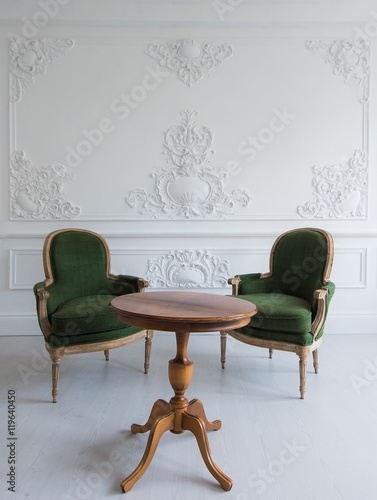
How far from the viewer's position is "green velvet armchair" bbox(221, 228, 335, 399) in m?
2.12

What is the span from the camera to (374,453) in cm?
156

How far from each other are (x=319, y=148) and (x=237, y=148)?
748 millimetres

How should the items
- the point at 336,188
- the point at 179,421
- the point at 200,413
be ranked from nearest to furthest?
the point at 179,421 < the point at 200,413 < the point at 336,188

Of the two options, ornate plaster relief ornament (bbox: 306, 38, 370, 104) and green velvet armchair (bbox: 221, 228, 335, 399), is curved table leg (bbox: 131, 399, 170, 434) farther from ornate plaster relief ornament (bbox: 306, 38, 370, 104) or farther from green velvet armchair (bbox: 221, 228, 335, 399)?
ornate plaster relief ornament (bbox: 306, 38, 370, 104)

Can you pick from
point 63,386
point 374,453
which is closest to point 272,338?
point 374,453

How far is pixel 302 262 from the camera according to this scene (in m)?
2.60

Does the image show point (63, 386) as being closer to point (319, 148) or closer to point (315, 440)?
point (315, 440)

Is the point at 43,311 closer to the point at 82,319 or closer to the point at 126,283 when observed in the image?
the point at 82,319

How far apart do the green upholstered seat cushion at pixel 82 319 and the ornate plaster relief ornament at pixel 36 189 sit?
127 centimetres

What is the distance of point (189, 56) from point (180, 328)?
270 centimetres

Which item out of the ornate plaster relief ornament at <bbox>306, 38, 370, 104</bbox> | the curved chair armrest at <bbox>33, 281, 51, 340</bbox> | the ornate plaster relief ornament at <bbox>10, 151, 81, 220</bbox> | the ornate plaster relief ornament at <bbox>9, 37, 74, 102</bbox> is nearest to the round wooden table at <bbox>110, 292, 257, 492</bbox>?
the curved chair armrest at <bbox>33, 281, 51, 340</bbox>

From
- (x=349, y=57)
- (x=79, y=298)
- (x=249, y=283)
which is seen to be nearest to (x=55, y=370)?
(x=79, y=298)

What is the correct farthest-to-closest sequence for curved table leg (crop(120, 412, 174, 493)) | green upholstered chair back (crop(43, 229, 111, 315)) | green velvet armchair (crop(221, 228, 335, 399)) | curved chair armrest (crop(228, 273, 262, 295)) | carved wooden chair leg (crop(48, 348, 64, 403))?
curved chair armrest (crop(228, 273, 262, 295)) → green upholstered chair back (crop(43, 229, 111, 315)) → green velvet armchair (crop(221, 228, 335, 399)) → carved wooden chair leg (crop(48, 348, 64, 403)) → curved table leg (crop(120, 412, 174, 493))

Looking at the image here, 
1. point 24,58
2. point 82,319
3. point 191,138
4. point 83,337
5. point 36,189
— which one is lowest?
point 83,337
